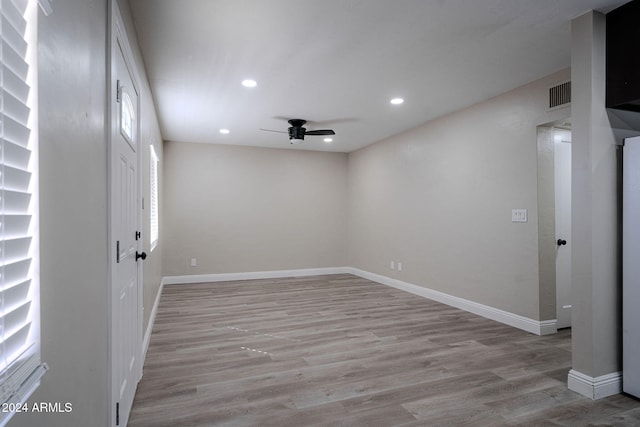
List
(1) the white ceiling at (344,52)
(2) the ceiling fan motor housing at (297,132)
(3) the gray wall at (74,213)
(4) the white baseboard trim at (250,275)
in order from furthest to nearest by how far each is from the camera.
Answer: (4) the white baseboard trim at (250,275), (2) the ceiling fan motor housing at (297,132), (1) the white ceiling at (344,52), (3) the gray wall at (74,213)

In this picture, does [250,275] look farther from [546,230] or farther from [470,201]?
[546,230]

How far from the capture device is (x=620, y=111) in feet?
8.05

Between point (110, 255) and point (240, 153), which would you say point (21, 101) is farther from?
point (240, 153)

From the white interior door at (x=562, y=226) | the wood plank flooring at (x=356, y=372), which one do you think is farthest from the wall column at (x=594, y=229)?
the white interior door at (x=562, y=226)

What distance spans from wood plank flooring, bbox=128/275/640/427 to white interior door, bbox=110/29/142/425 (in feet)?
0.99

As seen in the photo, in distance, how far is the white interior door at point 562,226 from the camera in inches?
148

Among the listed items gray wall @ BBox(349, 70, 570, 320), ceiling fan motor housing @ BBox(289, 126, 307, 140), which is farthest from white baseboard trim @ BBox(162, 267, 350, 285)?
ceiling fan motor housing @ BBox(289, 126, 307, 140)

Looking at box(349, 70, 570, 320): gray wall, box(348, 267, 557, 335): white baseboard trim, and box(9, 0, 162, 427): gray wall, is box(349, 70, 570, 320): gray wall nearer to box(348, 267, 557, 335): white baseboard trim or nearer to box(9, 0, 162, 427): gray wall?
box(348, 267, 557, 335): white baseboard trim

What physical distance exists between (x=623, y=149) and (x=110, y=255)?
131 inches

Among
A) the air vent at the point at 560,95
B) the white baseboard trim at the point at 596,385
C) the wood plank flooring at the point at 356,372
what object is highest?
the air vent at the point at 560,95

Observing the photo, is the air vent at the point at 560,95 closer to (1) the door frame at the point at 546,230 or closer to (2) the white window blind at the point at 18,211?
(1) the door frame at the point at 546,230

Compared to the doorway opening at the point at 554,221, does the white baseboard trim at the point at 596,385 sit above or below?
below

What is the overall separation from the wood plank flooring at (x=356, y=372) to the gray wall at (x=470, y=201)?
1.73 ft

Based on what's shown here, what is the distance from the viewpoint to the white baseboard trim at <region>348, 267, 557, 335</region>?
142 inches
